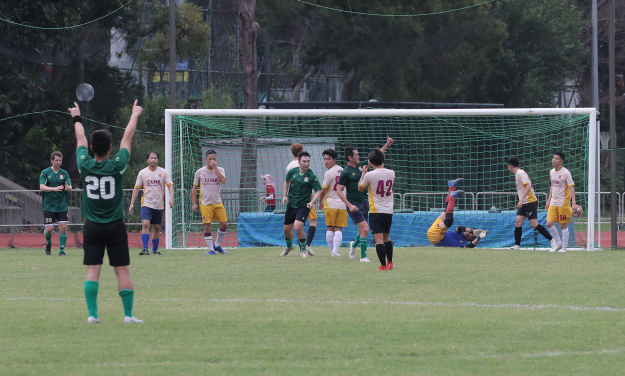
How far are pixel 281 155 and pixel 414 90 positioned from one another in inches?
593

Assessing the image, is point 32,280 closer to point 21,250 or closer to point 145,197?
point 145,197

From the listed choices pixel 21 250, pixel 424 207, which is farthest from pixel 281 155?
pixel 21 250

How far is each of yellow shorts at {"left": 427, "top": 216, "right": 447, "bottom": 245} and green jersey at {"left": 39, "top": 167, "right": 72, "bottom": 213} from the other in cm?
808

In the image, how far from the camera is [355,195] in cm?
1344

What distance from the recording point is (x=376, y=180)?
1123 centimetres

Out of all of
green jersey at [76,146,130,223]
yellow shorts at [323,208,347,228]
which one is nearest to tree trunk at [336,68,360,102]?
yellow shorts at [323,208,347,228]

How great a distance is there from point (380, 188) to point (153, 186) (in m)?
5.43

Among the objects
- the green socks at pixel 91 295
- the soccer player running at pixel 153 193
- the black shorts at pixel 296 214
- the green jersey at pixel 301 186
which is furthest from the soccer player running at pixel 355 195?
the green socks at pixel 91 295

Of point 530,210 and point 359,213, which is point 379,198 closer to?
point 359,213

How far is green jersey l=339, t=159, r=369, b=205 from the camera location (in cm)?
1267

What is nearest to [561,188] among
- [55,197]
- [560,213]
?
[560,213]

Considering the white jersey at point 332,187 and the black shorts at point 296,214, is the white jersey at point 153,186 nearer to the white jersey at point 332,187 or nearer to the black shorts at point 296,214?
the black shorts at point 296,214

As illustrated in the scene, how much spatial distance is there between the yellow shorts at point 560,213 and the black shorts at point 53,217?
9740 mm

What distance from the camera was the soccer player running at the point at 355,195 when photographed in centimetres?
1262
